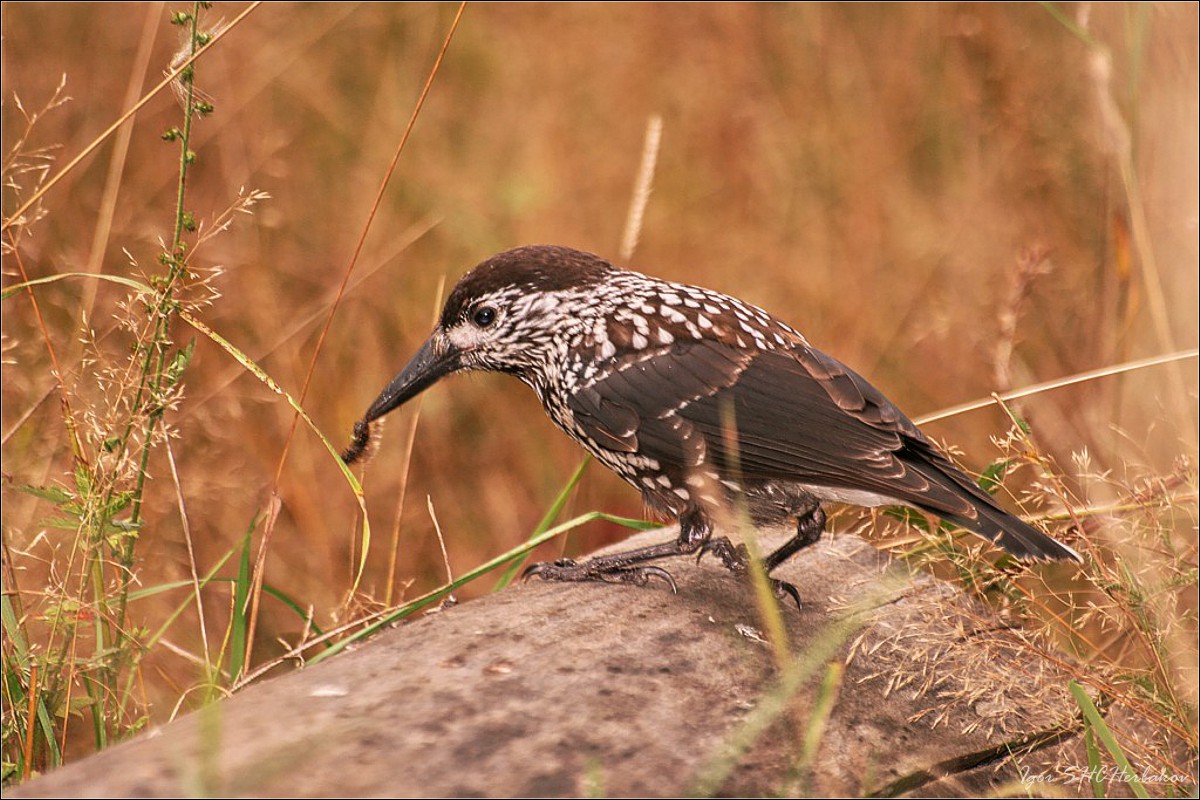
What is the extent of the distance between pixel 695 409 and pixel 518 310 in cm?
64

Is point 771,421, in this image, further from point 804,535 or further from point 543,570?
point 543,570

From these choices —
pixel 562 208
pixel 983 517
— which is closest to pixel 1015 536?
pixel 983 517

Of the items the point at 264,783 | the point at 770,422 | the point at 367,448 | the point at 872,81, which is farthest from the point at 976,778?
the point at 872,81

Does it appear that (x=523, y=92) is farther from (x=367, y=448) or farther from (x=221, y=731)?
(x=221, y=731)

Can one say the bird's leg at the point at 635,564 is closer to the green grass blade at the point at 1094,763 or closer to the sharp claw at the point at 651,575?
the sharp claw at the point at 651,575

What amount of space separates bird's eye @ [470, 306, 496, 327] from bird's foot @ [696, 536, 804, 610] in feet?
2.87

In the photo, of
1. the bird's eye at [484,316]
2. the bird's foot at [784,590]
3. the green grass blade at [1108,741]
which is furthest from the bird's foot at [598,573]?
the green grass blade at [1108,741]

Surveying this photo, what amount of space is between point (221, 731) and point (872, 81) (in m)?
5.39

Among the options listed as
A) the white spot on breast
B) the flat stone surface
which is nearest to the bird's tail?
the flat stone surface

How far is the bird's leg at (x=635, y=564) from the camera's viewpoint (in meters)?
3.43

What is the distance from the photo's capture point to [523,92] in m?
7.13

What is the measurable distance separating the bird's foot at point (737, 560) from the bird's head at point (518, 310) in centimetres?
68

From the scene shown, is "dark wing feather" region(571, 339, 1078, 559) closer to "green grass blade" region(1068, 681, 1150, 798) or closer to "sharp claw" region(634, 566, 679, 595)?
"sharp claw" region(634, 566, 679, 595)

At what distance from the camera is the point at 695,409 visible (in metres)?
3.57
